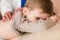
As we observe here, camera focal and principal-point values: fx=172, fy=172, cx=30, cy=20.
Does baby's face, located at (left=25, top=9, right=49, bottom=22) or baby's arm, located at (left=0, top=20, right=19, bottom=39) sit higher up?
baby's face, located at (left=25, top=9, right=49, bottom=22)

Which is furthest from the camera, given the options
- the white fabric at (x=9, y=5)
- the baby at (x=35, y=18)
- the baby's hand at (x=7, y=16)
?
the white fabric at (x=9, y=5)

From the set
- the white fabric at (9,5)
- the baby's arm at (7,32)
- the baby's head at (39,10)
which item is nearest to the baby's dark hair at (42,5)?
the baby's head at (39,10)

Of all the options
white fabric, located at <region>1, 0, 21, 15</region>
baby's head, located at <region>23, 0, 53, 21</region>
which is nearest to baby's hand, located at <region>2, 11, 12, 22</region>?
white fabric, located at <region>1, 0, 21, 15</region>

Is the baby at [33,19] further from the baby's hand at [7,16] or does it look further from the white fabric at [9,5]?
the white fabric at [9,5]

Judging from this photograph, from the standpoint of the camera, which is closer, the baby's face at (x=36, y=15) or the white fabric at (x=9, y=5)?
the baby's face at (x=36, y=15)

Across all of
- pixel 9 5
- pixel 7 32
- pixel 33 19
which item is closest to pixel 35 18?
pixel 33 19

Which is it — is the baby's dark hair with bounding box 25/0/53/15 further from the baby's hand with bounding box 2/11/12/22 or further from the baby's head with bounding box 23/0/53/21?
the baby's hand with bounding box 2/11/12/22

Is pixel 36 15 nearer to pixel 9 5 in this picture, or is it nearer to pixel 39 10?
pixel 39 10

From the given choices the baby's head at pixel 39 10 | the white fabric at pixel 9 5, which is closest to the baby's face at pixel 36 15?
the baby's head at pixel 39 10

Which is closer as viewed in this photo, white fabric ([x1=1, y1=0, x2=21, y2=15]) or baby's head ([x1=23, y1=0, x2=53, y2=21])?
baby's head ([x1=23, y1=0, x2=53, y2=21])

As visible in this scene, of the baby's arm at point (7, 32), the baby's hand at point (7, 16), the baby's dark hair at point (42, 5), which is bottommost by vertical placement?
the baby's arm at point (7, 32)

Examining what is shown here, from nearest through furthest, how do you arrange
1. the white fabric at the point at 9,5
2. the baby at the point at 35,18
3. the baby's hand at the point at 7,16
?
the baby at the point at 35,18
the baby's hand at the point at 7,16
the white fabric at the point at 9,5

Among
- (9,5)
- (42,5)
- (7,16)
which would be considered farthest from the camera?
(9,5)

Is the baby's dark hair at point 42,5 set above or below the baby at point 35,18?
above
